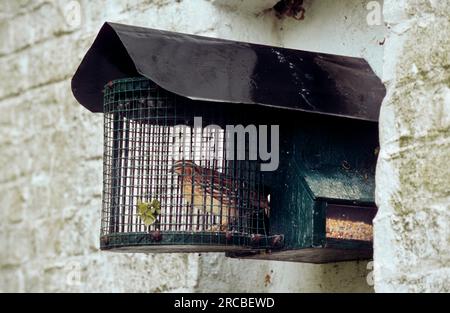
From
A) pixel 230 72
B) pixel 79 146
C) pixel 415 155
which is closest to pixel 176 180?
pixel 230 72

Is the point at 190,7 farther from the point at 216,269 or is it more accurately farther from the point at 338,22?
the point at 216,269

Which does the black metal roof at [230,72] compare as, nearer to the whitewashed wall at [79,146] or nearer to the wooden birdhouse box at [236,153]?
the wooden birdhouse box at [236,153]

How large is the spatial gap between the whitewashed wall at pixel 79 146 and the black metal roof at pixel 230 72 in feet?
1.05

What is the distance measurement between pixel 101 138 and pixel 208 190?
4.49 feet

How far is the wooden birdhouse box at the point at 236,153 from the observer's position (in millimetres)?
3859

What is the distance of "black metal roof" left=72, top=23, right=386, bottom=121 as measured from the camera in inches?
148

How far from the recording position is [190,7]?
15.9 ft

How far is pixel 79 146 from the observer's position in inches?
209

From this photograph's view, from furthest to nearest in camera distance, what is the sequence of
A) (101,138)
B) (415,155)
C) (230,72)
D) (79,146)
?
1. (79,146)
2. (101,138)
3. (230,72)
4. (415,155)

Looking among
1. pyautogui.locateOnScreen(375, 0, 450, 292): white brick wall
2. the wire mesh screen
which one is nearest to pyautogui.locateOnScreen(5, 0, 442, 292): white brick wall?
pyautogui.locateOnScreen(375, 0, 450, 292): white brick wall

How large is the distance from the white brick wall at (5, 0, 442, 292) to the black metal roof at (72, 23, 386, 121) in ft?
0.94

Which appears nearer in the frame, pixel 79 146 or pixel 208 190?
pixel 208 190

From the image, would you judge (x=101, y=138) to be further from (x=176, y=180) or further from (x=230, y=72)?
(x=230, y=72)
